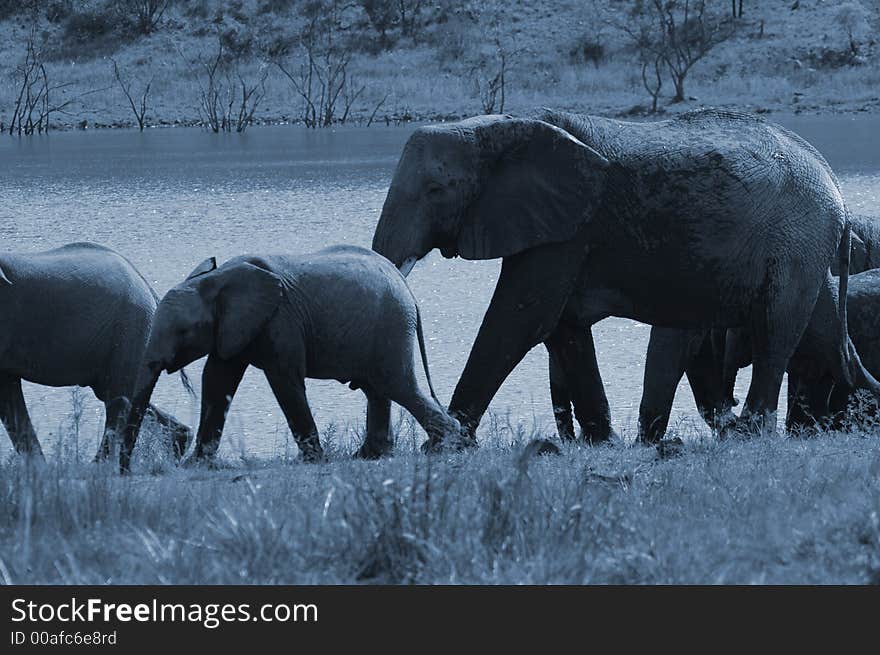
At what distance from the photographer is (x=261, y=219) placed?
86.5 feet

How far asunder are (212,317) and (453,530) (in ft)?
11.8

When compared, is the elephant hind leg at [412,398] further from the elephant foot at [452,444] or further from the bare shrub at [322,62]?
the bare shrub at [322,62]

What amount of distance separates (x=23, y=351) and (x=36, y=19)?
6851 cm

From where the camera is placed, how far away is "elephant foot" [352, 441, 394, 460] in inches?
335

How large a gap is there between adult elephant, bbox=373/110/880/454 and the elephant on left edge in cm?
169

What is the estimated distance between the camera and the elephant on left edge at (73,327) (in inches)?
362

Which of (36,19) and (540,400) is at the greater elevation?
(540,400)

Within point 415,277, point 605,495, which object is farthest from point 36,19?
point 605,495

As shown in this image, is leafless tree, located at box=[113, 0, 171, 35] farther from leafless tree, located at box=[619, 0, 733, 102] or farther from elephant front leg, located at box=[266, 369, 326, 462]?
elephant front leg, located at box=[266, 369, 326, 462]

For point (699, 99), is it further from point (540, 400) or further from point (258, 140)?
point (540, 400)

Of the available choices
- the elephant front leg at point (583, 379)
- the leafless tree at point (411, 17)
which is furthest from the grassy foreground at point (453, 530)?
the leafless tree at point (411, 17)

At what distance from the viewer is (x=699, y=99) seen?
59812 mm

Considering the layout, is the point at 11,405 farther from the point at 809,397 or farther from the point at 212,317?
the point at 809,397

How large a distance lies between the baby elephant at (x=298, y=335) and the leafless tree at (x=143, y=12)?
2594 inches
